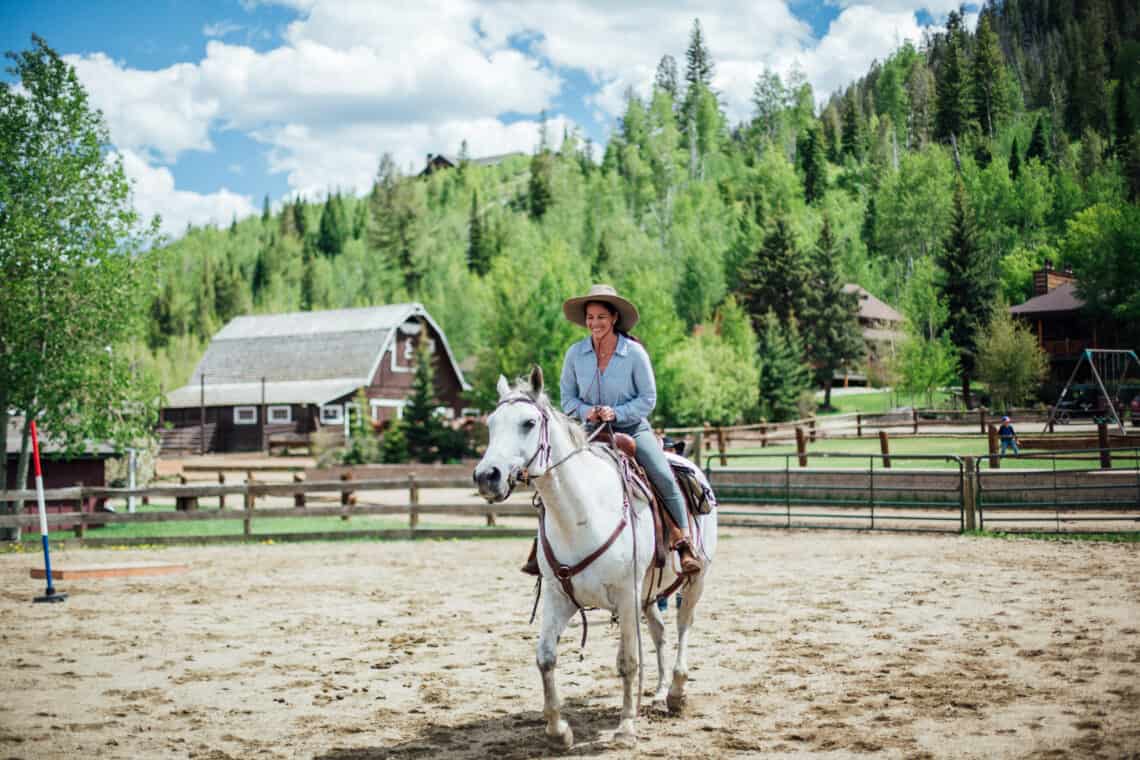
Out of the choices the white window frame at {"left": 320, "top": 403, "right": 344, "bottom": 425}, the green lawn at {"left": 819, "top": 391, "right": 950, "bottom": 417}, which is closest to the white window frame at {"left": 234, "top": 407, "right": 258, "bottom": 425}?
the white window frame at {"left": 320, "top": 403, "right": 344, "bottom": 425}

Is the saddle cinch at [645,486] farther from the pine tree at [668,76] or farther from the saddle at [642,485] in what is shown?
the pine tree at [668,76]

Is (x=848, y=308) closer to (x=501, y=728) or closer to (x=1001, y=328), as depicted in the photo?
(x=1001, y=328)

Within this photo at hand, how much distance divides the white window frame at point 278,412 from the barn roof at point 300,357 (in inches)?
23.9

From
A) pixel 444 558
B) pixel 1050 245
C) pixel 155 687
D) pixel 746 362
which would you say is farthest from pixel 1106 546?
pixel 1050 245

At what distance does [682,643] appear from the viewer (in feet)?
21.2

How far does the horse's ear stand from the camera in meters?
4.99

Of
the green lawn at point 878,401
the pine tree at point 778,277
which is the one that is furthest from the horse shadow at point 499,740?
the pine tree at point 778,277

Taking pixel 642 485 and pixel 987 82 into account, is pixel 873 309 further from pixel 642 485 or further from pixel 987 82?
pixel 642 485

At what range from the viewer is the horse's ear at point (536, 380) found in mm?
4992

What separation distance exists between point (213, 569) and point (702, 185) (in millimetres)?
87065

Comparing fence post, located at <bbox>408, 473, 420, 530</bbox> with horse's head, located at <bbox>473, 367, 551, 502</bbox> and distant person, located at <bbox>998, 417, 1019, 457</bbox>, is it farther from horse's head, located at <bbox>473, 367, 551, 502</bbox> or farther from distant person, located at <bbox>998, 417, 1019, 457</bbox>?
distant person, located at <bbox>998, 417, 1019, 457</bbox>

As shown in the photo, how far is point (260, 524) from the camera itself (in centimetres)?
2323

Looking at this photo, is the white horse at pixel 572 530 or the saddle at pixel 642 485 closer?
the white horse at pixel 572 530

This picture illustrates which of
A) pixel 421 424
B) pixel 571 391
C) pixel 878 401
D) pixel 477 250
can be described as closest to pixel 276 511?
pixel 571 391
